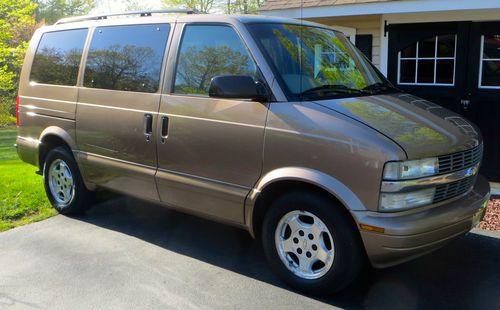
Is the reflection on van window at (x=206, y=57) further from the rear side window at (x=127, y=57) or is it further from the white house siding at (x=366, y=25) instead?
the white house siding at (x=366, y=25)

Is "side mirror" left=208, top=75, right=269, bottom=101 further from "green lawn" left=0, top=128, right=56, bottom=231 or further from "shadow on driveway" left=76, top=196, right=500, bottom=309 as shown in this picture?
"green lawn" left=0, top=128, right=56, bottom=231

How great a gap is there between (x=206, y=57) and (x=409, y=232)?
2.18m

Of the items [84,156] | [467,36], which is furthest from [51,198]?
[467,36]

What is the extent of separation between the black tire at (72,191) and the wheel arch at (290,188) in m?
2.39

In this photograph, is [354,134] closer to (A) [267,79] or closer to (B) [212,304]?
(A) [267,79]

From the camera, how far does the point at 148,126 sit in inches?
177

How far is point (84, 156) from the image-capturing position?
5207 millimetres

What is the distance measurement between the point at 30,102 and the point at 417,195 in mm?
4501

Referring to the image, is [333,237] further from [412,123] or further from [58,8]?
[58,8]

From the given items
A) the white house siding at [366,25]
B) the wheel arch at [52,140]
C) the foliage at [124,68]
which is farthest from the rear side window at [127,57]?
the white house siding at [366,25]

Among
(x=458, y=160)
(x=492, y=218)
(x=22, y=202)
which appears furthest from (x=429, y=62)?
(x=22, y=202)

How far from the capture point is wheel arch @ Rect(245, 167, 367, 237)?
3.37 meters

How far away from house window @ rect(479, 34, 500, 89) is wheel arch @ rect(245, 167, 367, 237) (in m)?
4.85

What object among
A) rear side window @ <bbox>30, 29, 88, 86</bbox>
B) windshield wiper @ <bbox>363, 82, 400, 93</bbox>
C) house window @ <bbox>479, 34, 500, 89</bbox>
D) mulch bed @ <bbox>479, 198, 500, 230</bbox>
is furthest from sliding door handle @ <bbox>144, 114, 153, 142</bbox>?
house window @ <bbox>479, 34, 500, 89</bbox>
